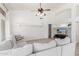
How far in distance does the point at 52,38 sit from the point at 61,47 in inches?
12.6

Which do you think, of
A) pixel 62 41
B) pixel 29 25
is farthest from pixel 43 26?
pixel 62 41

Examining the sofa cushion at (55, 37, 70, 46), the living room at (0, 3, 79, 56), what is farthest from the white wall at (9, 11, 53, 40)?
the sofa cushion at (55, 37, 70, 46)

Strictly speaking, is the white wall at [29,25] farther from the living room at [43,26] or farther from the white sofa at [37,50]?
the white sofa at [37,50]

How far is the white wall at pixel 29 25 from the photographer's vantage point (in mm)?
2205

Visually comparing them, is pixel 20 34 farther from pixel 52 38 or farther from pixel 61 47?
pixel 61 47

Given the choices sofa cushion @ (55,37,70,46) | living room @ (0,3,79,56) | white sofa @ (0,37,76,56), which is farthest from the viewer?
sofa cushion @ (55,37,70,46)

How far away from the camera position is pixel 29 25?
2.27m

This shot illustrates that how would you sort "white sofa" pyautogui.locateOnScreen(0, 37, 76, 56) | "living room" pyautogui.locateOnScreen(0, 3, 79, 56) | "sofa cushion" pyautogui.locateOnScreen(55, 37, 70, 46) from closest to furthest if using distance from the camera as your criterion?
"white sofa" pyautogui.locateOnScreen(0, 37, 76, 56) < "living room" pyautogui.locateOnScreen(0, 3, 79, 56) < "sofa cushion" pyautogui.locateOnScreen(55, 37, 70, 46)

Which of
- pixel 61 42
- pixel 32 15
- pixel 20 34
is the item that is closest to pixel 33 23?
pixel 32 15

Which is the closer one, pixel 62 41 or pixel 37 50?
pixel 37 50

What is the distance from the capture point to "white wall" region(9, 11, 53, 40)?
2205 millimetres

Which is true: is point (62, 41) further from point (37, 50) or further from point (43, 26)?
point (37, 50)

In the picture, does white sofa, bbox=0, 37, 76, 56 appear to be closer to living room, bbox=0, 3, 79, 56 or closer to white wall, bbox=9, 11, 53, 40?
living room, bbox=0, 3, 79, 56

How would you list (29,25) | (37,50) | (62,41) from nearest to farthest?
(37,50)
(29,25)
(62,41)
